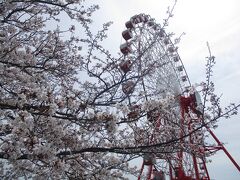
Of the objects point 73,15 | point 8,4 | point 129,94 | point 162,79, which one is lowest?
point 129,94

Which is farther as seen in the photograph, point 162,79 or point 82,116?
point 162,79

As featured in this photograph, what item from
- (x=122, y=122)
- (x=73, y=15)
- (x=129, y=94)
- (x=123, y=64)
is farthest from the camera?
(x=73, y=15)

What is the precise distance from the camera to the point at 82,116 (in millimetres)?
3279

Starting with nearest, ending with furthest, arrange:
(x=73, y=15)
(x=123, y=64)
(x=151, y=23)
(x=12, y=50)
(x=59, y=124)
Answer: (x=59, y=124) → (x=12, y=50) → (x=123, y=64) → (x=73, y=15) → (x=151, y=23)

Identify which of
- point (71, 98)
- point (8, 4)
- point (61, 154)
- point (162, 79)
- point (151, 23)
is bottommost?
point (61, 154)

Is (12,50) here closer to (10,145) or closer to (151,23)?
(10,145)

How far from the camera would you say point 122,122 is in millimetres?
3502

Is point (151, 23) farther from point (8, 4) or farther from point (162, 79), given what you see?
point (8, 4)

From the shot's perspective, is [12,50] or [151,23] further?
[151,23]

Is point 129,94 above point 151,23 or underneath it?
underneath

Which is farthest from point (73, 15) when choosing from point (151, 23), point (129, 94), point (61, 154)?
point (151, 23)

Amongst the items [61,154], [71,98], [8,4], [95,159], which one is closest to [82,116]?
[71,98]

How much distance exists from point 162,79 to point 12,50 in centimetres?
715

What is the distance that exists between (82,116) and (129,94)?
124 cm
